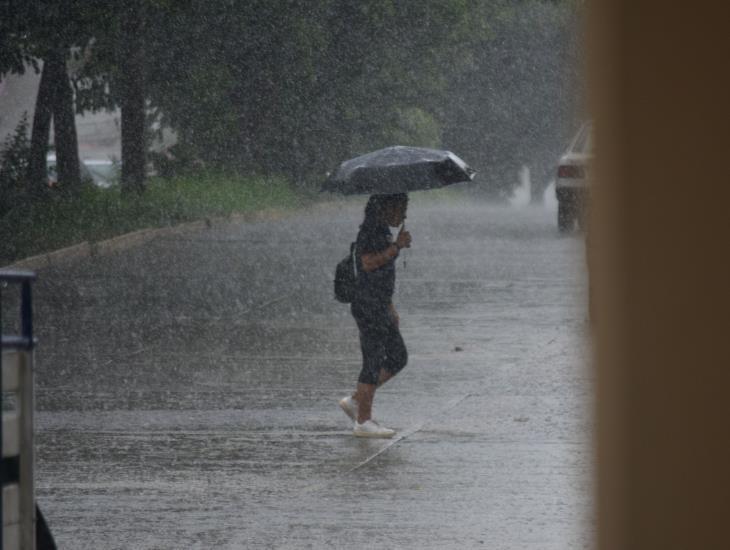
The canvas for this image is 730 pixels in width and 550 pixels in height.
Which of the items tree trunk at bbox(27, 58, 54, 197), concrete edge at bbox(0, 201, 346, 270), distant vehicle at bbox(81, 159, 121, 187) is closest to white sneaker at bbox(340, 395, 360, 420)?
concrete edge at bbox(0, 201, 346, 270)

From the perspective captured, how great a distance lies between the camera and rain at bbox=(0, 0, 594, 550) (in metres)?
7.44

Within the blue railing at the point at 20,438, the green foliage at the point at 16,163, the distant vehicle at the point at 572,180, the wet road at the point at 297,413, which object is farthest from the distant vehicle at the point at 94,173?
the blue railing at the point at 20,438

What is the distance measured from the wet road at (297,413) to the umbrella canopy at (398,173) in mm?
1375

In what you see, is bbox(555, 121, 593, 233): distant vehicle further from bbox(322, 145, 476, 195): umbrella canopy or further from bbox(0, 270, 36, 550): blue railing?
bbox(0, 270, 36, 550): blue railing

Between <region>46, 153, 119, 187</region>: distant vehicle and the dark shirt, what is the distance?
Answer: 63.1 ft

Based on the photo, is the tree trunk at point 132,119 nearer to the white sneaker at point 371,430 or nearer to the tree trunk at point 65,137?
the tree trunk at point 65,137

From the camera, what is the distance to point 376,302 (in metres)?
9.20

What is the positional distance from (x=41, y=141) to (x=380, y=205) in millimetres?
→ 18724

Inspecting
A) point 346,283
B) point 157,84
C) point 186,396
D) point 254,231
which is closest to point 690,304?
point 346,283

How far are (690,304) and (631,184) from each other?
0.90ft

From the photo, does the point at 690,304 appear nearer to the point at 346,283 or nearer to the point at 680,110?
the point at 680,110

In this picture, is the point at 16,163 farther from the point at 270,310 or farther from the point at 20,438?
the point at 20,438

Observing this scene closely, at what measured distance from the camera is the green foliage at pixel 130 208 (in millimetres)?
21328

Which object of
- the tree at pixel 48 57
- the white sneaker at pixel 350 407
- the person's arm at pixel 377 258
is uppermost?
the tree at pixel 48 57
